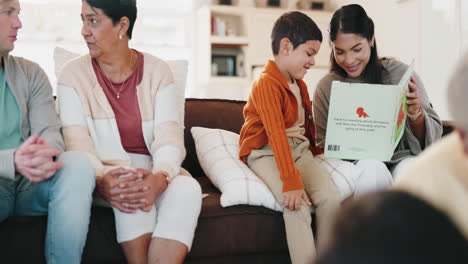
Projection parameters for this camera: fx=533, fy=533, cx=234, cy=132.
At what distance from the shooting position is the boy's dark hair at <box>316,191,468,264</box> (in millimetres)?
483

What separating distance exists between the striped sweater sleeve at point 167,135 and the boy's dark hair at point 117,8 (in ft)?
0.91

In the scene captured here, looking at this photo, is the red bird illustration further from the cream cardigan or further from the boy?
the cream cardigan

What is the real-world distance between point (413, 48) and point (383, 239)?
4.44 meters

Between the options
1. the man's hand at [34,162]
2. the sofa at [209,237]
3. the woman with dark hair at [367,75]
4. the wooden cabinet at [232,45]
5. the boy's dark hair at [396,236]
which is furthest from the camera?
the wooden cabinet at [232,45]

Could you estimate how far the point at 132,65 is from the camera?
183cm

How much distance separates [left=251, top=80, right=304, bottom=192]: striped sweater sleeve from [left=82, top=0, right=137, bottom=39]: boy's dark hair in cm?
50

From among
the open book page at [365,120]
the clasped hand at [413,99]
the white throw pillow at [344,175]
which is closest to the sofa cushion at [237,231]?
the white throw pillow at [344,175]

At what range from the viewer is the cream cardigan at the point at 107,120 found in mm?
1658

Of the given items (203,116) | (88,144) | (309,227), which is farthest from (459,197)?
(203,116)

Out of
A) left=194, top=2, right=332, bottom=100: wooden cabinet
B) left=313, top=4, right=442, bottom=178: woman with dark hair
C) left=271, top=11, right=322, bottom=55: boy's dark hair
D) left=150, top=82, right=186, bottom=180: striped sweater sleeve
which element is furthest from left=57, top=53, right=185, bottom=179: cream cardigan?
left=194, top=2, right=332, bottom=100: wooden cabinet

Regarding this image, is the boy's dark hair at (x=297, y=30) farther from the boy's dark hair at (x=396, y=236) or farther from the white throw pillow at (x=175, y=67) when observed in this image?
the boy's dark hair at (x=396, y=236)

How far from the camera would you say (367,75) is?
6.65 ft

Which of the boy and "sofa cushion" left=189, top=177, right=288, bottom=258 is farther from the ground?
the boy

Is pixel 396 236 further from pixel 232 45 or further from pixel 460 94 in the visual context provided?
pixel 232 45
